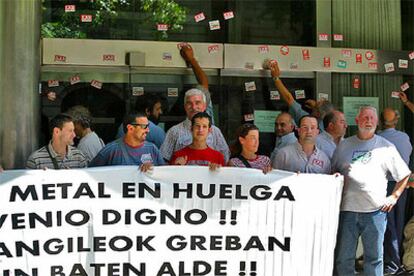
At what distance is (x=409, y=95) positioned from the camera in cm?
900

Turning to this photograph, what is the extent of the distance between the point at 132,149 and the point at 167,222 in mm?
745

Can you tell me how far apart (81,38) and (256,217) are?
4117 mm

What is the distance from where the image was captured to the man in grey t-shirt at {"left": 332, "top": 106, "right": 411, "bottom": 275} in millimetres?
5520

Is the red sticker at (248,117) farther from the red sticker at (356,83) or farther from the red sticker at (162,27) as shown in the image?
the red sticker at (162,27)

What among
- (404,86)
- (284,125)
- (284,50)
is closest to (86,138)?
(284,125)

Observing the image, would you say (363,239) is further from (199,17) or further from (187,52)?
(199,17)

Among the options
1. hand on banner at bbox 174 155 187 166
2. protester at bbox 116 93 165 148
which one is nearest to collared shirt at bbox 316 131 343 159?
hand on banner at bbox 174 155 187 166

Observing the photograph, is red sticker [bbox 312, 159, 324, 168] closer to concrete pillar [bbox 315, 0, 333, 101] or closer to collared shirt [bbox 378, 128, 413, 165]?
collared shirt [bbox 378, 128, 413, 165]

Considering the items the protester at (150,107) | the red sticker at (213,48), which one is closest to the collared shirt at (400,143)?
the red sticker at (213,48)

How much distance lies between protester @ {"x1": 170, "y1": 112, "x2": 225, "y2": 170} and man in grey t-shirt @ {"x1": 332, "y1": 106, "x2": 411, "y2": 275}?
1166mm

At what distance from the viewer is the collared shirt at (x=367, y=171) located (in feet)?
18.1

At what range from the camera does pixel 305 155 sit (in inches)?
222

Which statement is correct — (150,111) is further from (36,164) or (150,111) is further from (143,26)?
(36,164)

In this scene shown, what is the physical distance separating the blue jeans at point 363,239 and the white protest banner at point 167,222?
0.20 metres
